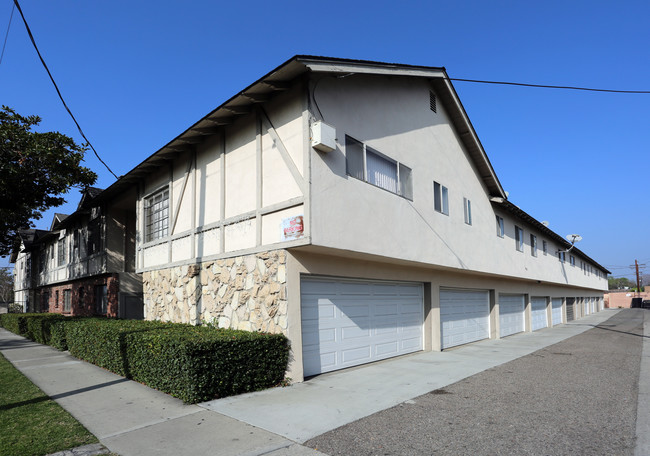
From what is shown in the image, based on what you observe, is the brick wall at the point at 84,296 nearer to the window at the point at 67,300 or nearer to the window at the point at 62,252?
the window at the point at 67,300

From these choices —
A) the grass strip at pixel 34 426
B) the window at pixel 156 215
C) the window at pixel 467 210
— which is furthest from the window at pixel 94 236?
the window at pixel 467 210

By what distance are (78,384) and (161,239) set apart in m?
4.81

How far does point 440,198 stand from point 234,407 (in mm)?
8583

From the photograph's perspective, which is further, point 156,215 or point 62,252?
point 62,252

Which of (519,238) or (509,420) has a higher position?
(519,238)

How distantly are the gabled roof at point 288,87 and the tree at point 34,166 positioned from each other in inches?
52.9

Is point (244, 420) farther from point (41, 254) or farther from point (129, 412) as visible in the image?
point (41, 254)

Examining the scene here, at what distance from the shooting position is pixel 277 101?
8516 mm

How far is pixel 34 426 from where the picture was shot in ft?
18.3

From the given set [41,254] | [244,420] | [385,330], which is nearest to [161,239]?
[385,330]

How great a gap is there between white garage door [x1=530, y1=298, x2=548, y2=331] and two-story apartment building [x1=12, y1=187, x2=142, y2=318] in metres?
19.3

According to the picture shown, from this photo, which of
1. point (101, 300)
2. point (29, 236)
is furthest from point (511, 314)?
point (29, 236)

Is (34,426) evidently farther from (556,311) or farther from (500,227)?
(556,311)

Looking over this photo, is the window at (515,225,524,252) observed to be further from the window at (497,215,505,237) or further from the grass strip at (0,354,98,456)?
the grass strip at (0,354,98,456)
